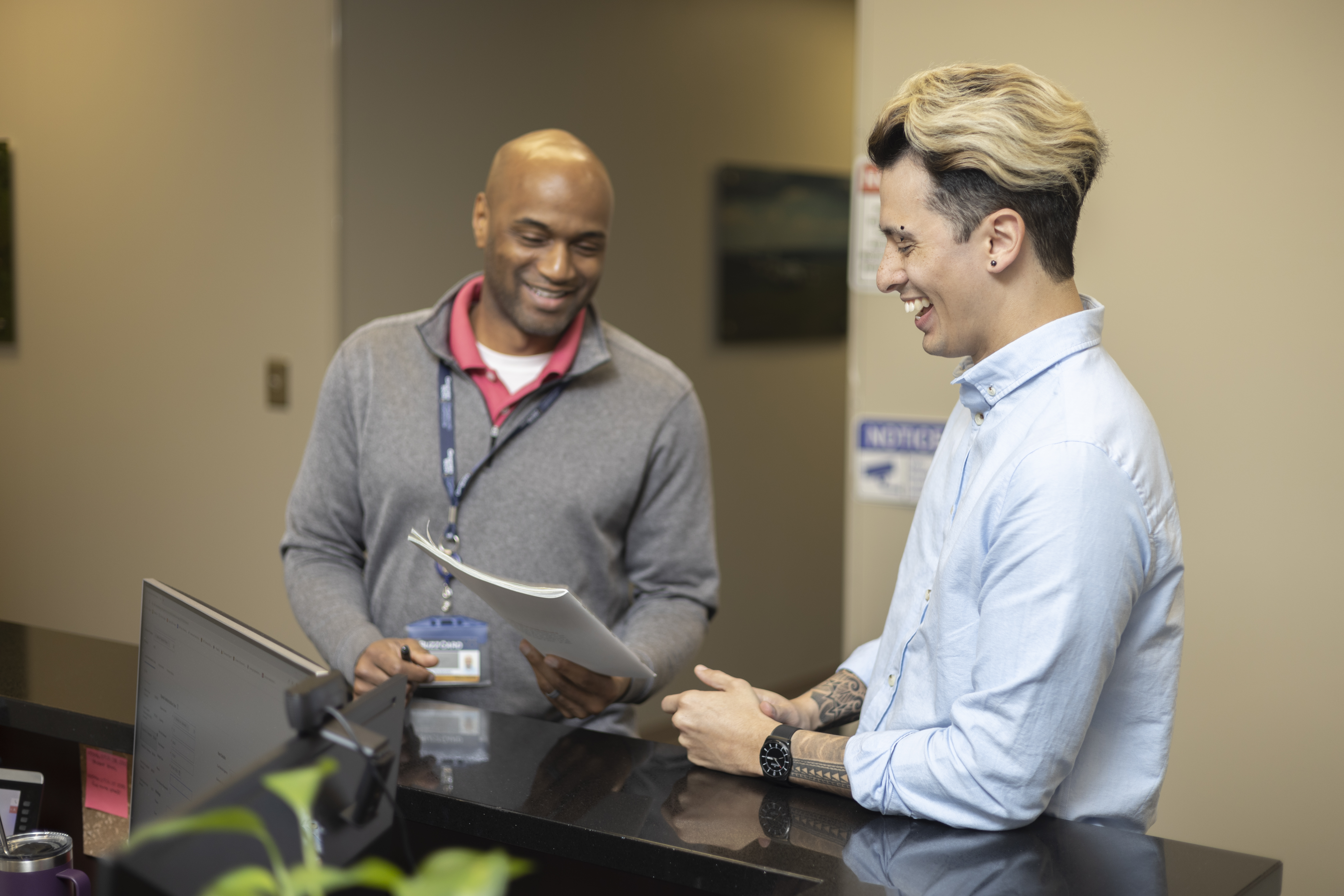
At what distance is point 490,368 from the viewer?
1.95 metres

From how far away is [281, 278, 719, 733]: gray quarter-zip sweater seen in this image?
1871 mm

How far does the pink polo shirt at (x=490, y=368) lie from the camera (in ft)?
6.29

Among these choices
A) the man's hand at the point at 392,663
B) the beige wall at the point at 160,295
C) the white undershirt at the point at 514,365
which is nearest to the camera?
the man's hand at the point at 392,663

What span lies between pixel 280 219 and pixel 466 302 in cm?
150

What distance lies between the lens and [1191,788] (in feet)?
7.50

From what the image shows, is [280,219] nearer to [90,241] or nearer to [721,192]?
[90,241]

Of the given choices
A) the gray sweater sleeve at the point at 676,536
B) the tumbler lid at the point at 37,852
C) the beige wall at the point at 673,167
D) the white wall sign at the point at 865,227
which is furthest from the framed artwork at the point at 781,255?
the tumbler lid at the point at 37,852

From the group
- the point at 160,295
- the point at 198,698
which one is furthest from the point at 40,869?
the point at 160,295

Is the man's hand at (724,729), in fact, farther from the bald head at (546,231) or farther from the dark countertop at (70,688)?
the bald head at (546,231)

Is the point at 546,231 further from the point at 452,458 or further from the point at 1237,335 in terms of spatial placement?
the point at 1237,335

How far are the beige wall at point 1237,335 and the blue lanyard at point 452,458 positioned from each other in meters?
1.12

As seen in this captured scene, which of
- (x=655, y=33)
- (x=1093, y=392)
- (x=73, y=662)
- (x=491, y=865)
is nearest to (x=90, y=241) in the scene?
(x=655, y=33)

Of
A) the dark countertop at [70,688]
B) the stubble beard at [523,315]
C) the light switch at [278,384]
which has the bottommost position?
the dark countertop at [70,688]

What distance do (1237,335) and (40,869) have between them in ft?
6.63
